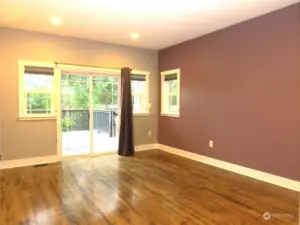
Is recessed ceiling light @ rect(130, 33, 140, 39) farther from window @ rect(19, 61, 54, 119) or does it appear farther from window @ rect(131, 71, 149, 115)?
window @ rect(19, 61, 54, 119)

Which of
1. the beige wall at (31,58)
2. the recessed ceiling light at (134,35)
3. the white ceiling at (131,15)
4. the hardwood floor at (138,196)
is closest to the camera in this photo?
the hardwood floor at (138,196)

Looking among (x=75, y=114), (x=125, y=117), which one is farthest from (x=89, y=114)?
(x=125, y=117)

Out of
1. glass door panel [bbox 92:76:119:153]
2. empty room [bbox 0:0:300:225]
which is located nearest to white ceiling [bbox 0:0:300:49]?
empty room [bbox 0:0:300:225]

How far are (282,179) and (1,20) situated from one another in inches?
200

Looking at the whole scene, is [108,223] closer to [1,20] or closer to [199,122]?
[199,122]

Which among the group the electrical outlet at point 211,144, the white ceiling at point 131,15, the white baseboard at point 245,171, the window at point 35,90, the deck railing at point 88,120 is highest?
the white ceiling at point 131,15

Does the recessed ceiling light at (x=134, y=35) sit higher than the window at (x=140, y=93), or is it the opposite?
the recessed ceiling light at (x=134, y=35)

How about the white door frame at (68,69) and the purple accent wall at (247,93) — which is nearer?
the purple accent wall at (247,93)

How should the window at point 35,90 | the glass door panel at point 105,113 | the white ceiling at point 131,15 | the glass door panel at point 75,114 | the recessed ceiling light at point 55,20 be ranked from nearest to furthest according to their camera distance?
the white ceiling at point 131,15
the recessed ceiling light at point 55,20
the window at point 35,90
the glass door panel at point 75,114
the glass door panel at point 105,113

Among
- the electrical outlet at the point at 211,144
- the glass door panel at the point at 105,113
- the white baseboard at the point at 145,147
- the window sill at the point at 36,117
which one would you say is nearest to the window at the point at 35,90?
the window sill at the point at 36,117

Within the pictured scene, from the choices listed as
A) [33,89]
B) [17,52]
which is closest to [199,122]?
[33,89]

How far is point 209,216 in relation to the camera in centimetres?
251

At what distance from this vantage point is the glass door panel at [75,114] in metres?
4.96

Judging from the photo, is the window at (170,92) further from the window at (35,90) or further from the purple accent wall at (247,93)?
the window at (35,90)
